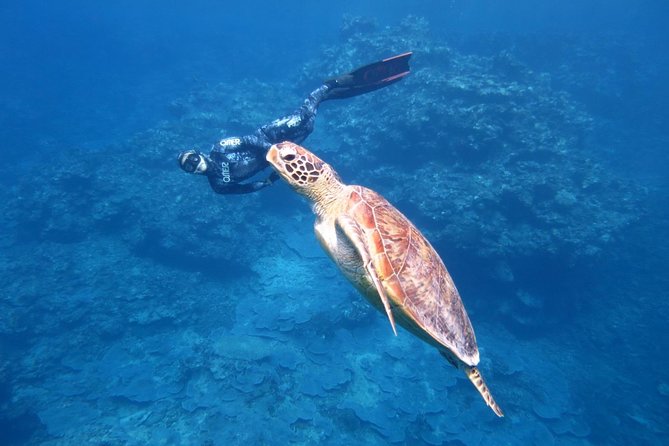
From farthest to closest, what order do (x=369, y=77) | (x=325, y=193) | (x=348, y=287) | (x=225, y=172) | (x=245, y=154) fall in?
(x=348, y=287) < (x=369, y=77) < (x=245, y=154) < (x=225, y=172) < (x=325, y=193)

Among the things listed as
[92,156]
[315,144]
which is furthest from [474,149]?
[92,156]

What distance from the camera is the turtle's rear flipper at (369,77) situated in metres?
6.09

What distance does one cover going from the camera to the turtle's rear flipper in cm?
609

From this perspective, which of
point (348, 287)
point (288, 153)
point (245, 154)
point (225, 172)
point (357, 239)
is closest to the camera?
point (357, 239)

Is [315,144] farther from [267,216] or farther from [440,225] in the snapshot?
[440,225]

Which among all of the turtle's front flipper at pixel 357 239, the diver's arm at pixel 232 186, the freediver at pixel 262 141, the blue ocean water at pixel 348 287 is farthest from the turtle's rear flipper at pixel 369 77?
the blue ocean water at pixel 348 287

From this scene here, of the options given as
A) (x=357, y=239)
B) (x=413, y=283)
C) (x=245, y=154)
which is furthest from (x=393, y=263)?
(x=245, y=154)

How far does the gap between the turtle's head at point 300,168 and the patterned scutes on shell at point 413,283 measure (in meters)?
0.62

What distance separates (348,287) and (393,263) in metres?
8.17

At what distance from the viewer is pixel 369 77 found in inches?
245

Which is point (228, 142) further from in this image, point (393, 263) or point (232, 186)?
point (393, 263)

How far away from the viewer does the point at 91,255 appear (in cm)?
1152

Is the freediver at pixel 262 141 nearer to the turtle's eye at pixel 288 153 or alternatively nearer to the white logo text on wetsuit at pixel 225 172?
the white logo text on wetsuit at pixel 225 172

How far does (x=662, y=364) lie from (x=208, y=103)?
23.5 m
